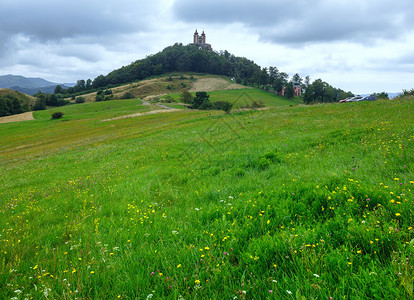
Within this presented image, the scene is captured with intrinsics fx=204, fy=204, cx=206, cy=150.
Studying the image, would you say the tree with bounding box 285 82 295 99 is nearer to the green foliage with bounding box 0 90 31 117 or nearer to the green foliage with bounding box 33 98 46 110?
the green foliage with bounding box 33 98 46 110

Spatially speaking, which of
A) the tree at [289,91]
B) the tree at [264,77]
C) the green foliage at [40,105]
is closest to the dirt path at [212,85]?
the tree at [264,77]

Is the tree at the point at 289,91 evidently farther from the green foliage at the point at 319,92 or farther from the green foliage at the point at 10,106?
the green foliage at the point at 10,106

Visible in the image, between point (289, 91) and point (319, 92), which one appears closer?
point (319, 92)

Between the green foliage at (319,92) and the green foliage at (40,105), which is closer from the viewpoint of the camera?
the green foliage at (319,92)

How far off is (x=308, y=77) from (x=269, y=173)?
21688 cm

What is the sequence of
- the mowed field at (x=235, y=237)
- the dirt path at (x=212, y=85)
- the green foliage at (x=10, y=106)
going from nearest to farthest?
the mowed field at (x=235, y=237)
the green foliage at (x=10, y=106)
the dirt path at (x=212, y=85)

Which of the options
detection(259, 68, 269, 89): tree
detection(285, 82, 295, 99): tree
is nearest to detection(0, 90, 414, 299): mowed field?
detection(285, 82, 295, 99): tree

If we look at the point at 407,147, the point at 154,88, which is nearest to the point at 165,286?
the point at 407,147

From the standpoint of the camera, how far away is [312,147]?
9.90m

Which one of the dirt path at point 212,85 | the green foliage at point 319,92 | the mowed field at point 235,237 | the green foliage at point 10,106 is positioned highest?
the dirt path at point 212,85

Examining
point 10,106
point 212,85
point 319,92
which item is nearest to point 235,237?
point 319,92

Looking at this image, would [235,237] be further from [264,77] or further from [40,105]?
[40,105]

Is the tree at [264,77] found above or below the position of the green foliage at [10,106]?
above

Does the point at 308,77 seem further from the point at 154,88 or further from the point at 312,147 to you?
the point at 312,147
